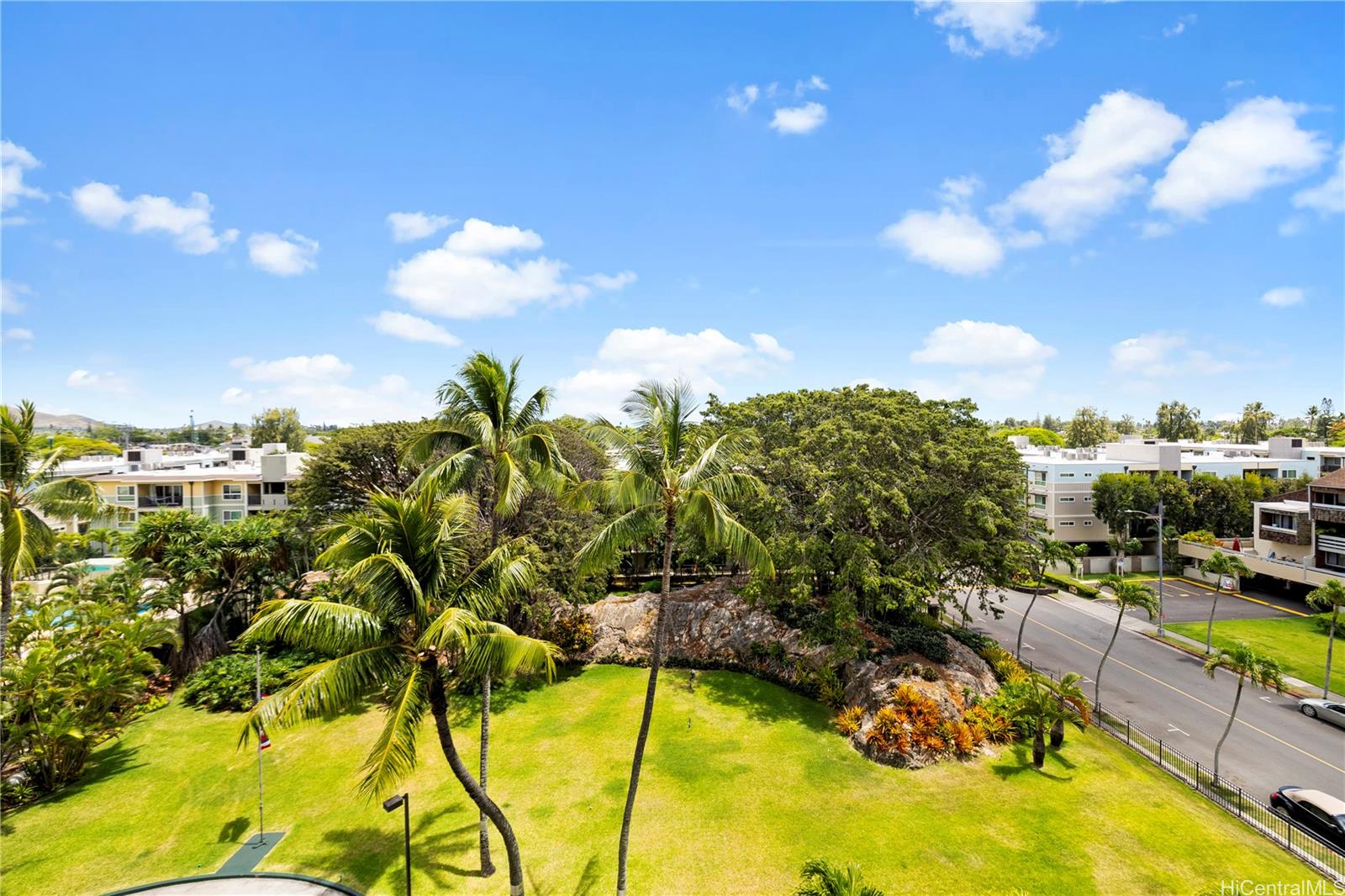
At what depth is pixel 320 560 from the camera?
10.3 meters

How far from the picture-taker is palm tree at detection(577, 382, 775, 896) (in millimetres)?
13344

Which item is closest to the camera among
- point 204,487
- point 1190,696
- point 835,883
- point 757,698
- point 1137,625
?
point 835,883

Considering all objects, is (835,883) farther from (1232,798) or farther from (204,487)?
(204,487)

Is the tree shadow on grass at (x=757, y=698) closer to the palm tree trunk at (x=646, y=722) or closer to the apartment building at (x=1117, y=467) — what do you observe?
the palm tree trunk at (x=646, y=722)

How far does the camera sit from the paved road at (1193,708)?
20.1m

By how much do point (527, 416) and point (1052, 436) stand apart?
130 metres

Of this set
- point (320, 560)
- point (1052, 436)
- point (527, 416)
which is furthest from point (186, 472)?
point (1052, 436)

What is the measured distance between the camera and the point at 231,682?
23.1 m

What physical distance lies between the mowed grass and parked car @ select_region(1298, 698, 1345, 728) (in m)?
10.6

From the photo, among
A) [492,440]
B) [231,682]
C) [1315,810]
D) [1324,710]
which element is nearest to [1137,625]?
[1324,710]

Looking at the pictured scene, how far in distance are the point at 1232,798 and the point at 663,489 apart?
1976cm

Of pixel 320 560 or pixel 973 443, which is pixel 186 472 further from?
pixel 973 443

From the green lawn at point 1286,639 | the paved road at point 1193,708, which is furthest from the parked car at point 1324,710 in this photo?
the green lawn at point 1286,639

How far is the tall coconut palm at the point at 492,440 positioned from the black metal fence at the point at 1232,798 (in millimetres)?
20700
